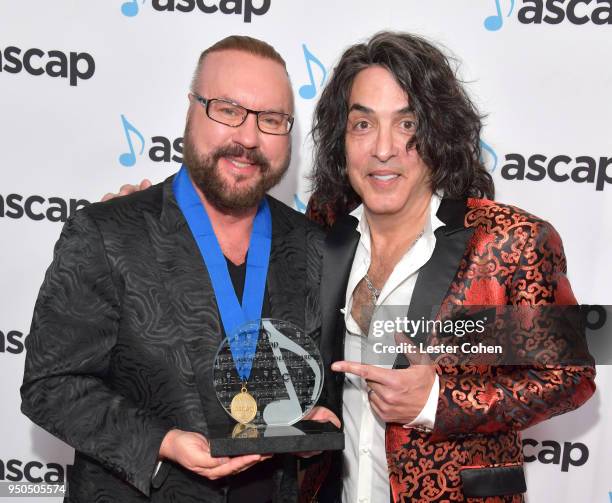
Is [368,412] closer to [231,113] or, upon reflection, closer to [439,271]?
[439,271]

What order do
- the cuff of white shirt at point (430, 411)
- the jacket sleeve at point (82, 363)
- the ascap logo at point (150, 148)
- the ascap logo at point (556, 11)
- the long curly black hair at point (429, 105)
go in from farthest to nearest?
the ascap logo at point (150, 148) → the ascap logo at point (556, 11) → the long curly black hair at point (429, 105) → the cuff of white shirt at point (430, 411) → the jacket sleeve at point (82, 363)

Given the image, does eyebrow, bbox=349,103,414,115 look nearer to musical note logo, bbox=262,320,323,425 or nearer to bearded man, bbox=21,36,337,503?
bearded man, bbox=21,36,337,503

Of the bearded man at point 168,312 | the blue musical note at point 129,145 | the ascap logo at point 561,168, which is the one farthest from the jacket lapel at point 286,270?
the ascap logo at point 561,168

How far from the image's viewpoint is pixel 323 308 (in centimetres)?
197

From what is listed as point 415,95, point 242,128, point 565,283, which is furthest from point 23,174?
point 565,283

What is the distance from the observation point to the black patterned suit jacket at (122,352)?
5.26 ft

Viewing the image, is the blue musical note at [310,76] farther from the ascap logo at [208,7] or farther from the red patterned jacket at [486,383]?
the red patterned jacket at [486,383]

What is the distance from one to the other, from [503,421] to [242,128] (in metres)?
1.12

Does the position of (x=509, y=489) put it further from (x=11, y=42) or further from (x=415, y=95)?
(x=11, y=42)

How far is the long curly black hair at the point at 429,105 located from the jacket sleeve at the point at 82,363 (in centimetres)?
95

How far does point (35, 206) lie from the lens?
2715 mm

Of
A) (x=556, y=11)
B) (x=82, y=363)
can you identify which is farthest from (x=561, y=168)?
(x=82, y=363)

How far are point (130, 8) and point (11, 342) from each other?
155cm

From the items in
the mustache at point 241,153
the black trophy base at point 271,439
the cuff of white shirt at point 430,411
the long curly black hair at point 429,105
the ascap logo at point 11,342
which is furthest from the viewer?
the ascap logo at point 11,342
